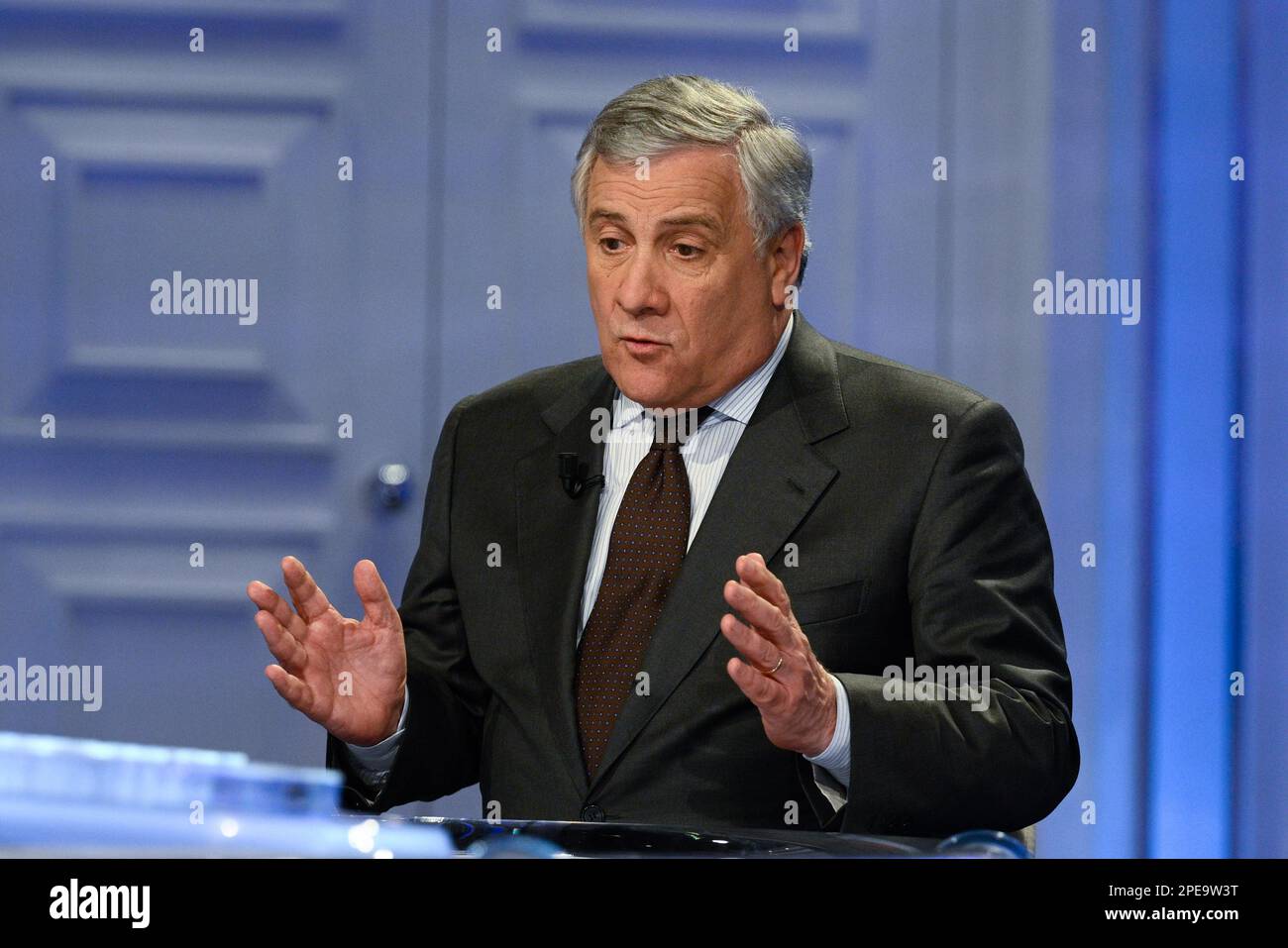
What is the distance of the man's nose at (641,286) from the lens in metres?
1.82

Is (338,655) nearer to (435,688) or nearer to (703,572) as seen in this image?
(435,688)

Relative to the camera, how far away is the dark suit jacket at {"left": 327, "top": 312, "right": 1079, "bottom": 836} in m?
1.68

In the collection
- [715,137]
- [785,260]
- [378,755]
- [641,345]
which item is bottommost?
[378,755]

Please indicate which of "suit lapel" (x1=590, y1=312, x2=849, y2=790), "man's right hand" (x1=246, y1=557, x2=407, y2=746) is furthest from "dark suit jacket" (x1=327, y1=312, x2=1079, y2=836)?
"man's right hand" (x1=246, y1=557, x2=407, y2=746)

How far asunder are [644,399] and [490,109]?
1.11 m

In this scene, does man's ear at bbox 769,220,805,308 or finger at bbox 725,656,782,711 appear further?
man's ear at bbox 769,220,805,308

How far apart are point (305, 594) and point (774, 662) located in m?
0.51

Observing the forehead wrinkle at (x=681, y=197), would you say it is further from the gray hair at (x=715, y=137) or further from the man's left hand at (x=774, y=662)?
the man's left hand at (x=774, y=662)

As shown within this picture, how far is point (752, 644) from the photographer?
1.32m

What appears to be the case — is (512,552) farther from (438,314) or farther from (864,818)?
(438,314)

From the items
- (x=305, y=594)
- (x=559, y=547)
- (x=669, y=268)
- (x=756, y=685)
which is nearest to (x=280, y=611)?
(x=305, y=594)

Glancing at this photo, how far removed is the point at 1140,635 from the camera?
108 inches

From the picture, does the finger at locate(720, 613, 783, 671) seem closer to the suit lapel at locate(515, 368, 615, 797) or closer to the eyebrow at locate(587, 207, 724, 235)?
the suit lapel at locate(515, 368, 615, 797)

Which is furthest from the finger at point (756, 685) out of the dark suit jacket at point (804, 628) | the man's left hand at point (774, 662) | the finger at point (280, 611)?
the finger at point (280, 611)
